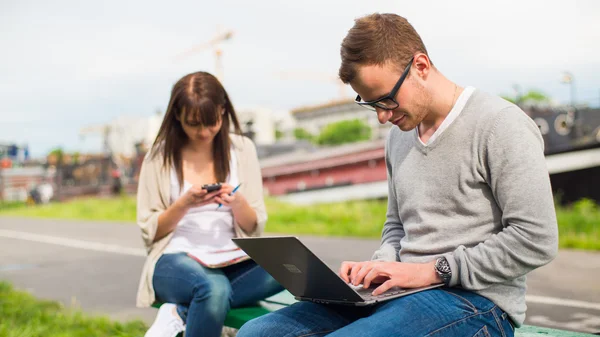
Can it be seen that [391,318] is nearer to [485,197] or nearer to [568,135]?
[485,197]

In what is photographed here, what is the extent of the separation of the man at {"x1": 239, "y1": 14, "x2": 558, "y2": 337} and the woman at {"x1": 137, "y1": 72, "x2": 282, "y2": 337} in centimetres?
89

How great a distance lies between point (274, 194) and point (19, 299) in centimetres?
1383

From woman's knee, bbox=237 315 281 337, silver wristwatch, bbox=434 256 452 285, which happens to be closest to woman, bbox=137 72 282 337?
woman's knee, bbox=237 315 281 337

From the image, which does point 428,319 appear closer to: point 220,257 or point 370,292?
point 370,292

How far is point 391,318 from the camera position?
205 centimetres

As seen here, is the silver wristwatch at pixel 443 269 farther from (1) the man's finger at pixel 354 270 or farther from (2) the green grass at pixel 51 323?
(2) the green grass at pixel 51 323

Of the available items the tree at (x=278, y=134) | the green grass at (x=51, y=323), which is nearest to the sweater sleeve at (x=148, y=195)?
the green grass at (x=51, y=323)

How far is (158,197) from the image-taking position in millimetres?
3678

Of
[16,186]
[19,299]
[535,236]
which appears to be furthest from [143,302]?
[16,186]

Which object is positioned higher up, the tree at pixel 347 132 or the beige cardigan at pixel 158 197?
the beige cardigan at pixel 158 197

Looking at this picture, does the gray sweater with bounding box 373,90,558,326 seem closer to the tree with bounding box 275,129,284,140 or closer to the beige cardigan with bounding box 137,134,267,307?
the beige cardigan with bounding box 137,134,267,307

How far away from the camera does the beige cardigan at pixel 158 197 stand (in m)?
3.48

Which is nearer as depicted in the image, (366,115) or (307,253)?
(307,253)

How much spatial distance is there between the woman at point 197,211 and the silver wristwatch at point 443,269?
1.30m
